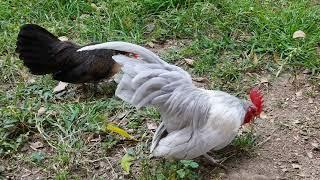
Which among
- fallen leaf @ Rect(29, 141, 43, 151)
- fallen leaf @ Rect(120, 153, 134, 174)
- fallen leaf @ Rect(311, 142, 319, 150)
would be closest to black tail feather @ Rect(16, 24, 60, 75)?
fallen leaf @ Rect(29, 141, 43, 151)

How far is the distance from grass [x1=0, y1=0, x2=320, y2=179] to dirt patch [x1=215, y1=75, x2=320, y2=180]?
0.20m

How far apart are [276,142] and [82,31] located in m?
2.67

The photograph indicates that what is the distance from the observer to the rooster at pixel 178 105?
383 centimetres

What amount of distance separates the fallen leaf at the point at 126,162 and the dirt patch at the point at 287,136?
2.68ft

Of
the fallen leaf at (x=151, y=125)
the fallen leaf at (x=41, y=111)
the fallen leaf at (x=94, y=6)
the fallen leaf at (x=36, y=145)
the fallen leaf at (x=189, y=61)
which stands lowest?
the fallen leaf at (x=36, y=145)

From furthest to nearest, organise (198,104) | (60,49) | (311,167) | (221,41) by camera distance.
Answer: (221,41) → (60,49) → (311,167) → (198,104)

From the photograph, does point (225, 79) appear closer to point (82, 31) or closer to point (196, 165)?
point (196, 165)

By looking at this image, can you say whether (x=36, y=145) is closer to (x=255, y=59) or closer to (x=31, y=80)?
(x=31, y=80)

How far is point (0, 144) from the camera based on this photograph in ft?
14.8

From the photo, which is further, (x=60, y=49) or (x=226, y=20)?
(x=226, y=20)

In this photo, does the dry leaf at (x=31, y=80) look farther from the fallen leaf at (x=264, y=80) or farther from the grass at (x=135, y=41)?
the fallen leaf at (x=264, y=80)

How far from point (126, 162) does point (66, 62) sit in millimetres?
1297

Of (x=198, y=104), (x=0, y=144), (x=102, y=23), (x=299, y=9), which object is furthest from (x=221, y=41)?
(x=0, y=144)

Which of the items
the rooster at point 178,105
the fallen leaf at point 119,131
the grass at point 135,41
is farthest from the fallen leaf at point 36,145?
the rooster at point 178,105
